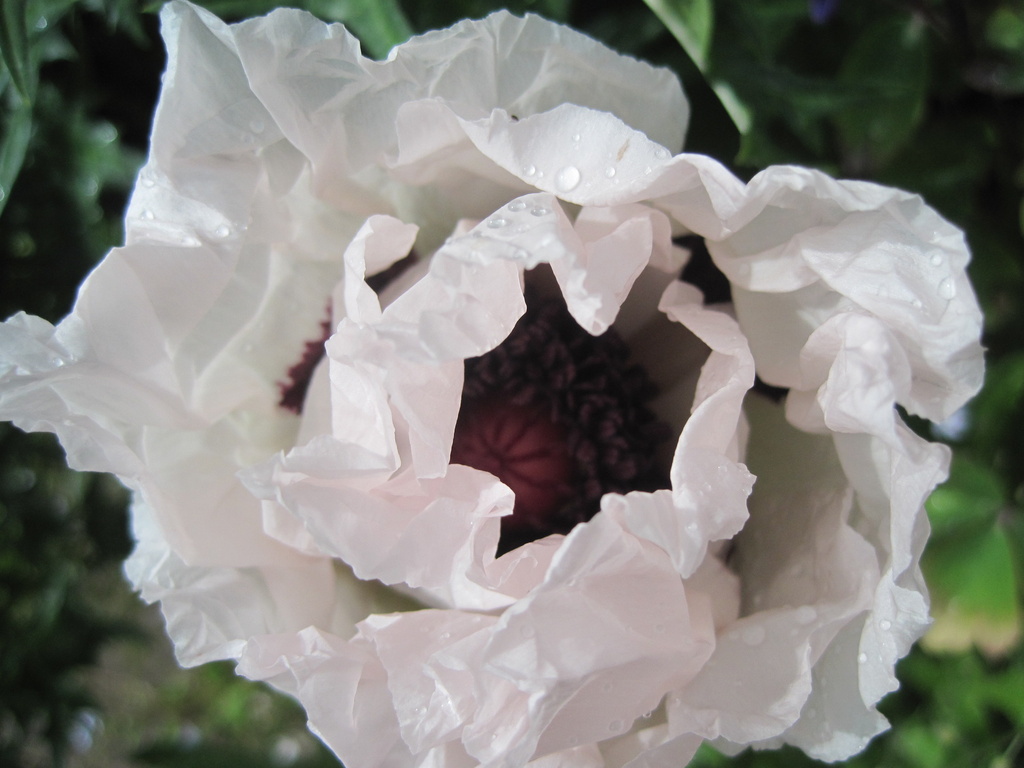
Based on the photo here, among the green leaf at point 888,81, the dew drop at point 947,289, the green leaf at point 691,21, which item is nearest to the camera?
the dew drop at point 947,289

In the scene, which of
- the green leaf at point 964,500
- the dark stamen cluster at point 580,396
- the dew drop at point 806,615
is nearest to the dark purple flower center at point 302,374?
the dark stamen cluster at point 580,396

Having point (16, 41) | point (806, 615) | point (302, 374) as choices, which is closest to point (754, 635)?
point (806, 615)

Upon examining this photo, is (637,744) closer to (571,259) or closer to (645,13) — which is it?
(571,259)

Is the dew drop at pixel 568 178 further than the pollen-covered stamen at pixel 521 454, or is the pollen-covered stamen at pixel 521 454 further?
the pollen-covered stamen at pixel 521 454

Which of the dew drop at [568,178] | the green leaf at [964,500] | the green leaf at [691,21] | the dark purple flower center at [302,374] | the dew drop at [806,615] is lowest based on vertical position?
the green leaf at [964,500]

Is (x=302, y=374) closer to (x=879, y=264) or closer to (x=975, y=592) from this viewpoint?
(x=879, y=264)

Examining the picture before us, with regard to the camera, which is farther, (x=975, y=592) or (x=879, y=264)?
(x=975, y=592)

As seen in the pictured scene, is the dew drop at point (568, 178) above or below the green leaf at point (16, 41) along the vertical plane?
below

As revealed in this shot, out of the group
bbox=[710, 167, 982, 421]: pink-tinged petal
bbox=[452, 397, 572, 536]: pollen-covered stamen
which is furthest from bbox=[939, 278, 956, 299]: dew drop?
bbox=[452, 397, 572, 536]: pollen-covered stamen

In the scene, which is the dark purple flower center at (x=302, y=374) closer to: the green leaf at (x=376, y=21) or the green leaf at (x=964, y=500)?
the green leaf at (x=376, y=21)
